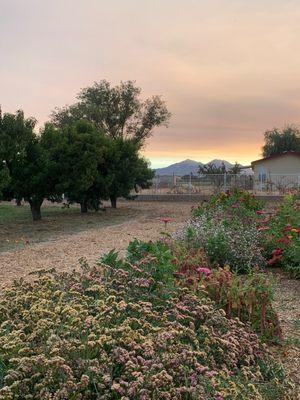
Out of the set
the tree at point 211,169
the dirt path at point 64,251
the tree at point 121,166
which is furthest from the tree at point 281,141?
the dirt path at point 64,251

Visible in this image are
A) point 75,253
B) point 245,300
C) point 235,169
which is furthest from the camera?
point 235,169

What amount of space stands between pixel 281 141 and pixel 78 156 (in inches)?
1584

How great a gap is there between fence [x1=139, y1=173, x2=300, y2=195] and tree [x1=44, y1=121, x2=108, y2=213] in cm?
1366

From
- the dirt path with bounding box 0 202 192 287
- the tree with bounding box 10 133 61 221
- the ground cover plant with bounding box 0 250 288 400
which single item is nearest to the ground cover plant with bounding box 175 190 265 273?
the dirt path with bounding box 0 202 192 287

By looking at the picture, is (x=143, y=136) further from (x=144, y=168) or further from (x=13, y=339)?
(x=13, y=339)

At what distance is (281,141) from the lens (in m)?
56.8

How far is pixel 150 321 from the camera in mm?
3465

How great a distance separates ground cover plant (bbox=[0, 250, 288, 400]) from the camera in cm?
248

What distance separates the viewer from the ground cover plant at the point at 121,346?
2.48 meters

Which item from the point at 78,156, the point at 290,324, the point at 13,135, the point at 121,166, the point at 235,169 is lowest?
the point at 290,324

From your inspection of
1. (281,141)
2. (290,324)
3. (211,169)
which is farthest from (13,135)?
(281,141)

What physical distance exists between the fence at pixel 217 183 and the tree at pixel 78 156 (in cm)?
1366

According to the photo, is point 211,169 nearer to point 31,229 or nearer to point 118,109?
point 118,109

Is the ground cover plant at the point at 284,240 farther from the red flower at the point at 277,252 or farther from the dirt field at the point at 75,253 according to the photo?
the dirt field at the point at 75,253
